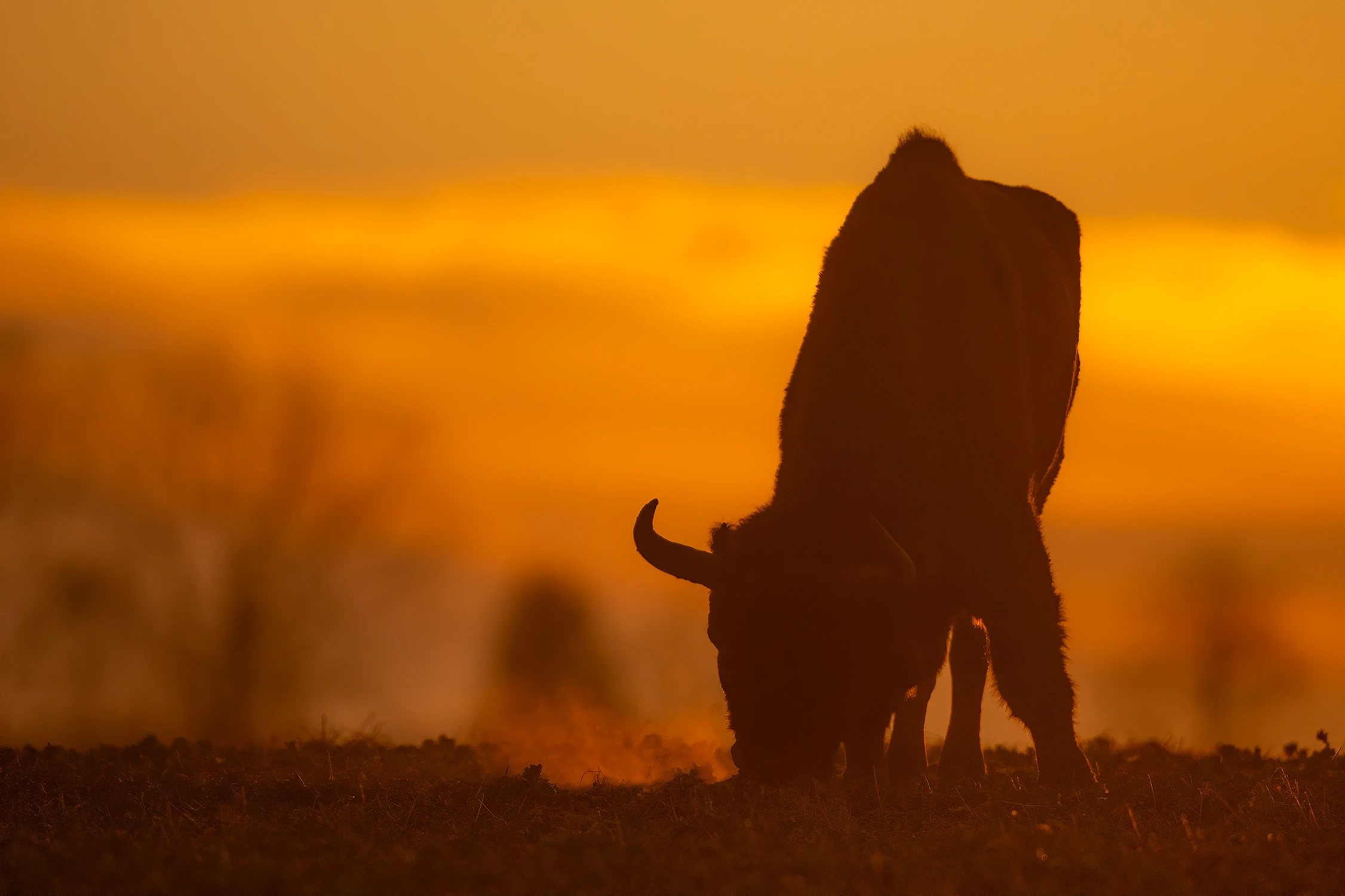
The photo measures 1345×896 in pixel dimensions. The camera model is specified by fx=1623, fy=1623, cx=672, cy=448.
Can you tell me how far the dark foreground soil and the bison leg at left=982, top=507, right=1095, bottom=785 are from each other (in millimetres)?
431

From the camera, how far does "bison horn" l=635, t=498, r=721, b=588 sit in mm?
9281

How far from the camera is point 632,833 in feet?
23.0

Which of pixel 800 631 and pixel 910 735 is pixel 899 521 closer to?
pixel 800 631

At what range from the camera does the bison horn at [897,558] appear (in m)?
8.97

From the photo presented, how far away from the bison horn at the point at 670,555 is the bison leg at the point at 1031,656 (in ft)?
6.24

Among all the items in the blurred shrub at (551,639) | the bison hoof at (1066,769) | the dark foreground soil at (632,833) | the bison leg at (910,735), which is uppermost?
the blurred shrub at (551,639)

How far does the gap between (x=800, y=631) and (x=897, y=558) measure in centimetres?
74

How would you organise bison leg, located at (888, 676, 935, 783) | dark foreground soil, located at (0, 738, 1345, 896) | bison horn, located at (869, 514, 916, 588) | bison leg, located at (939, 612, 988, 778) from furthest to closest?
bison leg, located at (939, 612, 988, 778), bison leg, located at (888, 676, 935, 783), bison horn, located at (869, 514, 916, 588), dark foreground soil, located at (0, 738, 1345, 896)

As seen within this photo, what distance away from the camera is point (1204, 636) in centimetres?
2739

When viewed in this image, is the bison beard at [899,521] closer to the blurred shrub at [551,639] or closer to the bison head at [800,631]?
the bison head at [800,631]

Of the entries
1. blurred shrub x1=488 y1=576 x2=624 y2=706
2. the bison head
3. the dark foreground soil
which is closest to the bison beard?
the bison head

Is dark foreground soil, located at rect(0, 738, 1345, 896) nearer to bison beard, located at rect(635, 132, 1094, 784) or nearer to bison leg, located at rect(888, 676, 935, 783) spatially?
bison beard, located at rect(635, 132, 1094, 784)

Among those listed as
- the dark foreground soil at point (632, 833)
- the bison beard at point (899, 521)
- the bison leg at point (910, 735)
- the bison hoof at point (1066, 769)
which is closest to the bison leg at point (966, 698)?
the bison beard at point (899, 521)

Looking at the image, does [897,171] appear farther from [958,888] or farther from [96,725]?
[96,725]
